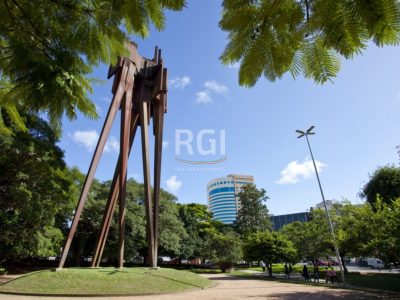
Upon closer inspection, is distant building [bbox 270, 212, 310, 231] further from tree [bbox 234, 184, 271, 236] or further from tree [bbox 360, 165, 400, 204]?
tree [bbox 360, 165, 400, 204]

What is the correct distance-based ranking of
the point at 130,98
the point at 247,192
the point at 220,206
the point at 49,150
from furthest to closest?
the point at 220,206 → the point at 247,192 → the point at 130,98 → the point at 49,150

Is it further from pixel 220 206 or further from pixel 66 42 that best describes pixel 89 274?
pixel 220 206

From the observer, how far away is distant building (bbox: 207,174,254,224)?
117 metres

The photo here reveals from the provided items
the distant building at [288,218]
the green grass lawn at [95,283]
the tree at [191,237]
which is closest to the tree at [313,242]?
the tree at [191,237]

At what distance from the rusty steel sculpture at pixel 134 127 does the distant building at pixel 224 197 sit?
93810mm

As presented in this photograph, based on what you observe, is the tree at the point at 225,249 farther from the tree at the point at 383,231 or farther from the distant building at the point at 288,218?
the distant building at the point at 288,218

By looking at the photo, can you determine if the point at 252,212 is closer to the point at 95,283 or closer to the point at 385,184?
the point at 385,184

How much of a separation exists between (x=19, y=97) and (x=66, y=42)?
626 millimetres

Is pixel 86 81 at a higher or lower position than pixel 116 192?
lower

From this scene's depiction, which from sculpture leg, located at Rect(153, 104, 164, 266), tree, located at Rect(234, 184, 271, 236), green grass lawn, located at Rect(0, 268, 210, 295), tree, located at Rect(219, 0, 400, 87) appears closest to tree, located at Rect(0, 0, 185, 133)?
tree, located at Rect(219, 0, 400, 87)

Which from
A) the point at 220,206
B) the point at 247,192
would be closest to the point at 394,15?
the point at 247,192

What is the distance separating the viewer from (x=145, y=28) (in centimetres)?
240

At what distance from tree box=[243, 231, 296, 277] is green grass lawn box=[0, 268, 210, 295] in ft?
43.8

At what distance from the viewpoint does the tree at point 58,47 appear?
248 centimetres
